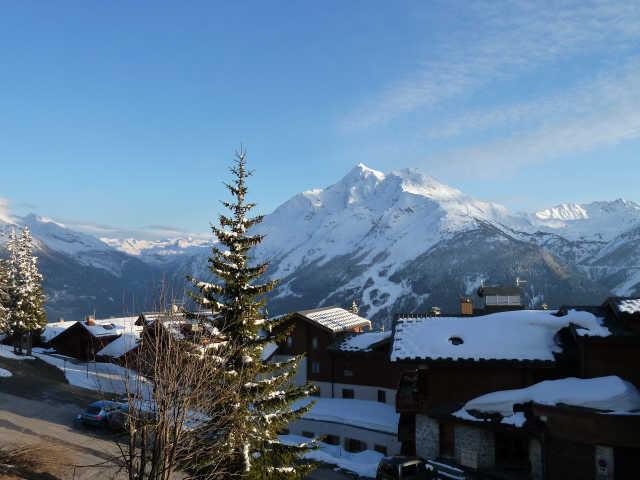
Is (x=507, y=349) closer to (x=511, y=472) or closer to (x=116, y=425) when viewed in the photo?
(x=511, y=472)

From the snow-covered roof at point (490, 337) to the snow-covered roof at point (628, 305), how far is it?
142 cm

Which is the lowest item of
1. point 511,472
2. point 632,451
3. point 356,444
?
point 356,444

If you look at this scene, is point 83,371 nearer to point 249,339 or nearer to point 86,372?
point 86,372

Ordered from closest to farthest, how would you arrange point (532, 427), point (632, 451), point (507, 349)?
point (632, 451)
point (532, 427)
point (507, 349)

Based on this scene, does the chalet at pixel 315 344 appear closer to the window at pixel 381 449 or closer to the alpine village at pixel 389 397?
the alpine village at pixel 389 397

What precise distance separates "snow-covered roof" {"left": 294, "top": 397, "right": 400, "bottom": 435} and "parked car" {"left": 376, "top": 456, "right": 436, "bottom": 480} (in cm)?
1105

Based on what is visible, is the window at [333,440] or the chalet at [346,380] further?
the window at [333,440]

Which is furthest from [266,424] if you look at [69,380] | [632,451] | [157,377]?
[69,380]

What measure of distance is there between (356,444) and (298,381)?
44.9 ft

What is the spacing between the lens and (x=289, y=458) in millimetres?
18109

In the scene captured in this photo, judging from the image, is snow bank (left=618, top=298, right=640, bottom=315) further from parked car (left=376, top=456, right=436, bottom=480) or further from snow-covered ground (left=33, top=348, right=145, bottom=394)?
snow-covered ground (left=33, top=348, right=145, bottom=394)

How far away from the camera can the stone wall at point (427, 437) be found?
27.2m

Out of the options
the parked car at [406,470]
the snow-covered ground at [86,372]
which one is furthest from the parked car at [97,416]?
the parked car at [406,470]

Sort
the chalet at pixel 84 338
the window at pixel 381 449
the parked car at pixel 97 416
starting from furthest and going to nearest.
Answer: the chalet at pixel 84 338
the window at pixel 381 449
the parked car at pixel 97 416
